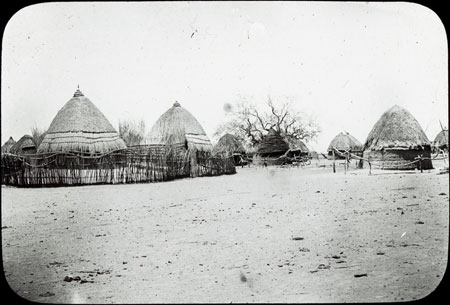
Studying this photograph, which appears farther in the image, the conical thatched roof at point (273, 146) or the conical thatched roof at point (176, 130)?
the conical thatched roof at point (273, 146)

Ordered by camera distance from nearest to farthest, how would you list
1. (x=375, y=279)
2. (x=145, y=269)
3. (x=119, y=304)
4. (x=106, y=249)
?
(x=119, y=304) → (x=375, y=279) → (x=145, y=269) → (x=106, y=249)

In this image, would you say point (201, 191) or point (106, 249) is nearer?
point (106, 249)

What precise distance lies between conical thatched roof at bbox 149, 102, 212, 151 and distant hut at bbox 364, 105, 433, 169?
265 inches

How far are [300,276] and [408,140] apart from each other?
34.3 ft

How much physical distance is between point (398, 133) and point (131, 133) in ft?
28.5

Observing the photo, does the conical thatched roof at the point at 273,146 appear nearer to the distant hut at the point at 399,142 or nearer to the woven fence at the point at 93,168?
the distant hut at the point at 399,142

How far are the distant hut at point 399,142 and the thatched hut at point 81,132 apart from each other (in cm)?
848

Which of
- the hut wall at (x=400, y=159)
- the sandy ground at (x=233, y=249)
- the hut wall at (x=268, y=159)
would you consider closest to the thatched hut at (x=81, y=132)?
the sandy ground at (x=233, y=249)

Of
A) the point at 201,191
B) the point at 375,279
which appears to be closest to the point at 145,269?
the point at 375,279

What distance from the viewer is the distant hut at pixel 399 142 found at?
12.0 m

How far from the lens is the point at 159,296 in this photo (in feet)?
9.39

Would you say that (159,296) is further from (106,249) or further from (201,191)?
(201,191)

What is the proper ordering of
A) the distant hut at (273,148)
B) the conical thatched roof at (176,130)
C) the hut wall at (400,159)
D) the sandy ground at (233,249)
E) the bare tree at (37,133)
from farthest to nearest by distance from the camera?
the distant hut at (273,148)
the conical thatched roof at (176,130)
the hut wall at (400,159)
the bare tree at (37,133)
the sandy ground at (233,249)

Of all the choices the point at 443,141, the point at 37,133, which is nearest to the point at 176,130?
the point at 37,133
